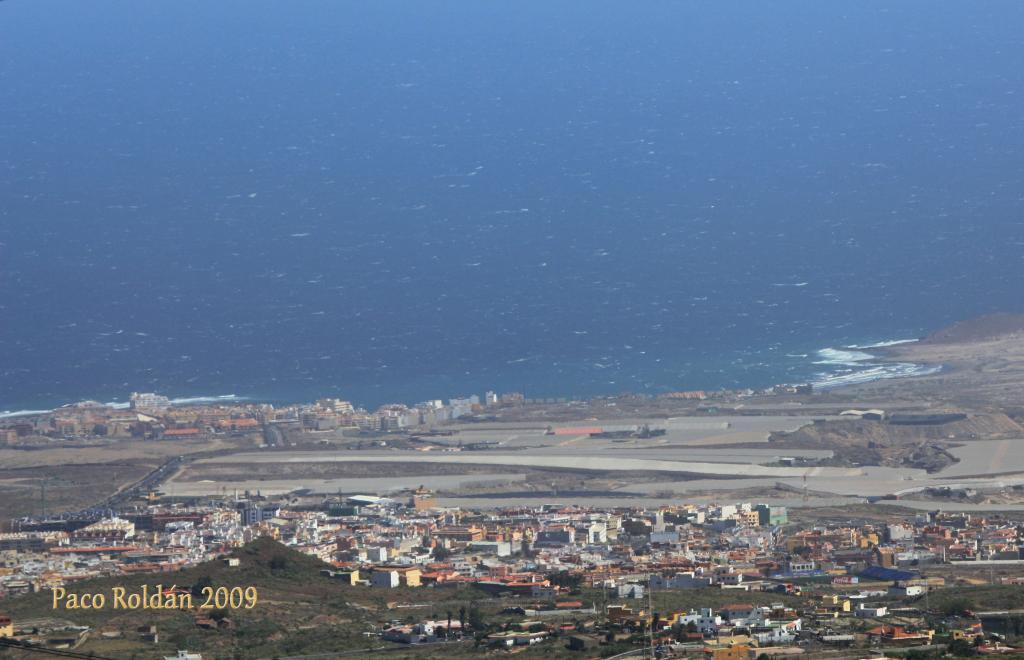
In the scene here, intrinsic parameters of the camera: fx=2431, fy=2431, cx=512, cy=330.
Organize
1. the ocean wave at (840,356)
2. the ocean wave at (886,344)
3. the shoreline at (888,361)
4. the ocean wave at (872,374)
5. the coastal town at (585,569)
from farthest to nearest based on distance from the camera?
the ocean wave at (886,344) < the ocean wave at (840,356) < the shoreline at (888,361) < the ocean wave at (872,374) < the coastal town at (585,569)

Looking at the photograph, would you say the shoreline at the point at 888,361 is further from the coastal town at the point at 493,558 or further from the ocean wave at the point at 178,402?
the coastal town at the point at 493,558

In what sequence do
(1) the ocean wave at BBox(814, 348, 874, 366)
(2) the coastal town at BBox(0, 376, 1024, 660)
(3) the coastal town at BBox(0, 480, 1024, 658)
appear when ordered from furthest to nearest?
(1) the ocean wave at BBox(814, 348, 874, 366) < (2) the coastal town at BBox(0, 376, 1024, 660) < (3) the coastal town at BBox(0, 480, 1024, 658)

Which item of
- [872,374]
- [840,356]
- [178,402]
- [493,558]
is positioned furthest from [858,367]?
[493,558]

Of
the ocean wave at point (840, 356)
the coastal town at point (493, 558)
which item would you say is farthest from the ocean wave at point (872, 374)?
the coastal town at point (493, 558)

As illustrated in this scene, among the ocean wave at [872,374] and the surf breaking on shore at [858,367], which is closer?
the ocean wave at [872,374]

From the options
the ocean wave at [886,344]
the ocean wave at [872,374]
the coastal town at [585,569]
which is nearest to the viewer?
the coastal town at [585,569]

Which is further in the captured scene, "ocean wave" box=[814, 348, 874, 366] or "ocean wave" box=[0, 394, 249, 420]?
"ocean wave" box=[814, 348, 874, 366]

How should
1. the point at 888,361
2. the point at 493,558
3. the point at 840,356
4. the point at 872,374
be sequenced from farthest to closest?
1. the point at 840,356
2. the point at 888,361
3. the point at 872,374
4. the point at 493,558

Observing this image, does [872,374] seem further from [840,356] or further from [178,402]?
[178,402]

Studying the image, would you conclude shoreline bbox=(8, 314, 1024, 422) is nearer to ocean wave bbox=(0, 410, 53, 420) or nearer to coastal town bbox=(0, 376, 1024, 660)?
ocean wave bbox=(0, 410, 53, 420)

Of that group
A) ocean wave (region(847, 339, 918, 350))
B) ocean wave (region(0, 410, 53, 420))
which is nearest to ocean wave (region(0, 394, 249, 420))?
ocean wave (region(0, 410, 53, 420))

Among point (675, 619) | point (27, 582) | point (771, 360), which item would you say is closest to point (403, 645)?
point (675, 619)

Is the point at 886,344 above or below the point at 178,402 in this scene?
above
